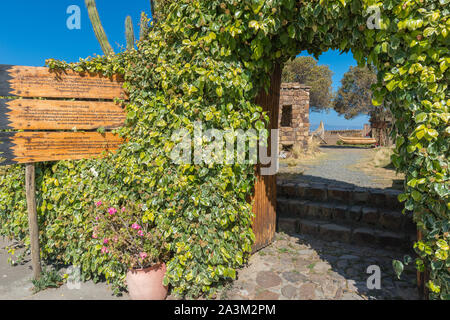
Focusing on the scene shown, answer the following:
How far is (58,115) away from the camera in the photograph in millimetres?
3406

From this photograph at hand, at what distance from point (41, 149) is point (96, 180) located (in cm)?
76

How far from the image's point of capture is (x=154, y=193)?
3.26 m

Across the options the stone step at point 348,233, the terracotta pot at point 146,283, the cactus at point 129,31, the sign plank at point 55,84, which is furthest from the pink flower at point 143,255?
the cactus at point 129,31

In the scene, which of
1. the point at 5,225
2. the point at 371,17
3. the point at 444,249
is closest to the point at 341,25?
the point at 371,17

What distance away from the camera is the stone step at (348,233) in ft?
13.0

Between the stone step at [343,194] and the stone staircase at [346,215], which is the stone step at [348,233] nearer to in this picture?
the stone staircase at [346,215]

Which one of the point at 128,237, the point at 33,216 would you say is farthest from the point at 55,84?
the point at 128,237

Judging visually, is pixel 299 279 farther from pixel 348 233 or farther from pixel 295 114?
pixel 295 114

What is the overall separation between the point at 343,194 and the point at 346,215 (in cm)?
55

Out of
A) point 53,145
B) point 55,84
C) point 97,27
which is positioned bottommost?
point 53,145

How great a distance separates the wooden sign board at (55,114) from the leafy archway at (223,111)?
181 mm

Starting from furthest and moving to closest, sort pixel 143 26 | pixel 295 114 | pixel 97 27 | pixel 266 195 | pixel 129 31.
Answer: pixel 295 114 → pixel 129 31 → pixel 97 27 → pixel 266 195 → pixel 143 26
